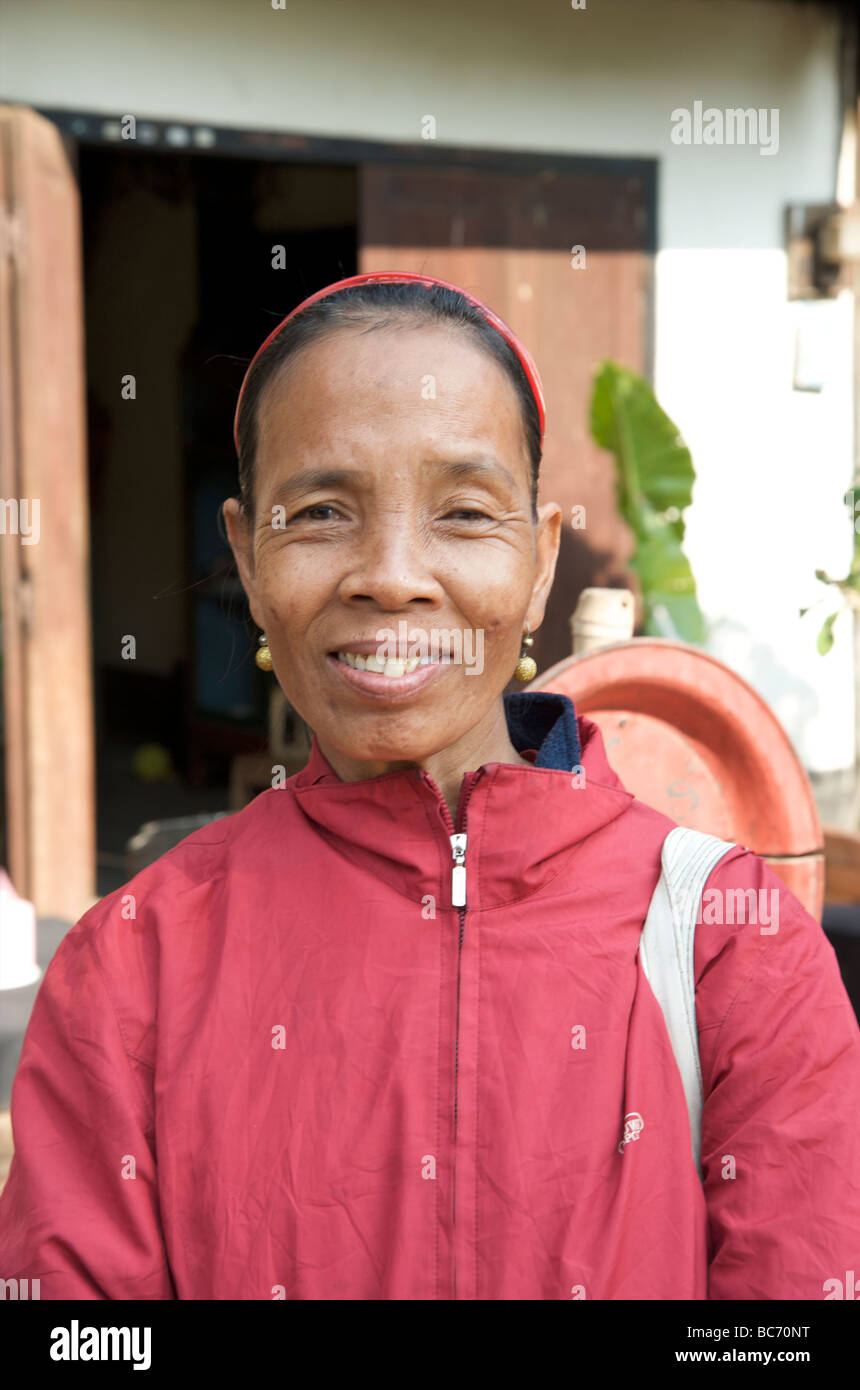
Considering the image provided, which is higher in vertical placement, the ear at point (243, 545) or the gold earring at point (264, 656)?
the ear at point (243, 545)

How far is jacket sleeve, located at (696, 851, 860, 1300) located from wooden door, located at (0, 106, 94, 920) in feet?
10.4

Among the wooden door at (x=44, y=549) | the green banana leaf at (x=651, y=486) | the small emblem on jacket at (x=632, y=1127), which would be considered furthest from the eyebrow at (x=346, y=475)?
the green banana leaf at (x=651, y=486)

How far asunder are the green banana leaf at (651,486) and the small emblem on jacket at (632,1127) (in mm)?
3435

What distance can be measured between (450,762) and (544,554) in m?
0.24

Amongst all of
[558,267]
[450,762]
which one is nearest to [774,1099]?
[450,762]

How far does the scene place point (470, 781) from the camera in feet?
3.68

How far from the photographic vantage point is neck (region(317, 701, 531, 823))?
1181 millimetres

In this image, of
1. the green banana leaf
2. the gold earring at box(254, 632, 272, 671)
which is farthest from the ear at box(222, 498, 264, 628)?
the green banana leaf

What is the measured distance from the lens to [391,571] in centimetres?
108

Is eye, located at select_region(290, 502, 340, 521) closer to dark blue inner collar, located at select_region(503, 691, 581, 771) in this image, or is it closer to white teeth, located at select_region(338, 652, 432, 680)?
white teeth, located at select_region(338, 652, 432, 680)

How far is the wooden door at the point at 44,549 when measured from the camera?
12.7 feet

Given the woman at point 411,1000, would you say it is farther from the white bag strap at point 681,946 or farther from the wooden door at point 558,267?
the wooden door at point 558,267
